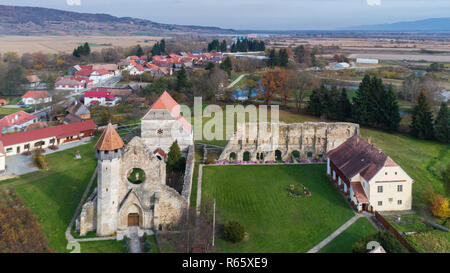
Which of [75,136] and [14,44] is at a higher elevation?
[14,44]

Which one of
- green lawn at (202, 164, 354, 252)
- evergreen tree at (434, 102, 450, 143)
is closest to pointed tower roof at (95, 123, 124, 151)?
green lawn at (202, 164, 354, 252)

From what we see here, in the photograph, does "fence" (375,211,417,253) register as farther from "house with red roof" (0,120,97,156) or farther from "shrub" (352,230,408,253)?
"house with red roof" (0,120,97,156)

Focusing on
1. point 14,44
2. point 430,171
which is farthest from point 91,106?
point 14,44

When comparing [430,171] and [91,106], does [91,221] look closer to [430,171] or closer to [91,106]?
[430,171]

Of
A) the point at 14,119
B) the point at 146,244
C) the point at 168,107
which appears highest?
the point at 168,107

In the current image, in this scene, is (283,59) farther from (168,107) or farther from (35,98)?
(168,107)

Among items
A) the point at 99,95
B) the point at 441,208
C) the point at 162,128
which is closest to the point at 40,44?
the point at 99,95
